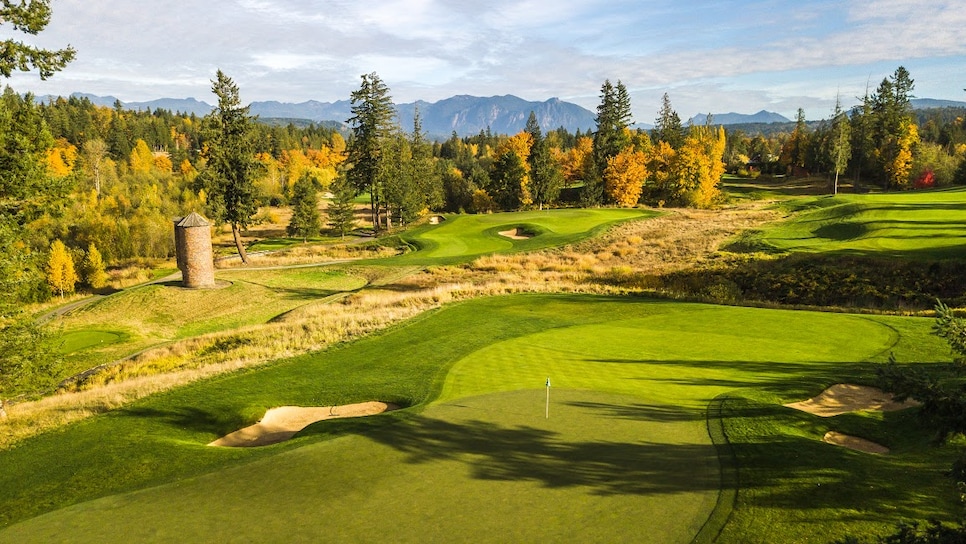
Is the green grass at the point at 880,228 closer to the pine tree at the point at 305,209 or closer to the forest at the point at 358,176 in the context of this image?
the forest at the point at 358,176

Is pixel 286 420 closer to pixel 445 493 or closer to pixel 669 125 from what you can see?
pixel 445 493

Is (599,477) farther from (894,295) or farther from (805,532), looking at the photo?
(894,295)

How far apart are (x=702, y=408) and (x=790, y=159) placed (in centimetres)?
12007

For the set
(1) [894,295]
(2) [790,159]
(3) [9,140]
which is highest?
(2) [790,159]

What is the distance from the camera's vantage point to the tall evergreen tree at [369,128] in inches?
2247

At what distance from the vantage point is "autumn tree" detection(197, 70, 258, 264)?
136 ft

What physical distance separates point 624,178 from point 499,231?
96.1 ft

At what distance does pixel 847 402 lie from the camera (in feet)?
43.0

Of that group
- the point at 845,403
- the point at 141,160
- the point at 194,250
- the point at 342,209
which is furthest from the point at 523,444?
the point at 141,160

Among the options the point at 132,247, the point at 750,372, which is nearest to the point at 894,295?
the point at 750,372

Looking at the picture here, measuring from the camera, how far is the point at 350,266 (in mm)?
43594

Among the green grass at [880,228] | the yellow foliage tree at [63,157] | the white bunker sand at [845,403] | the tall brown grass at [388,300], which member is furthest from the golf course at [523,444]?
the yellow foliage tree at [63,157]

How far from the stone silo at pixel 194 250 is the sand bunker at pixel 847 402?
32334 mm

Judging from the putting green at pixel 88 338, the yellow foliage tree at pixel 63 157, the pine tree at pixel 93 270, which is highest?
the yellow foliage tree at pixel 63 157
